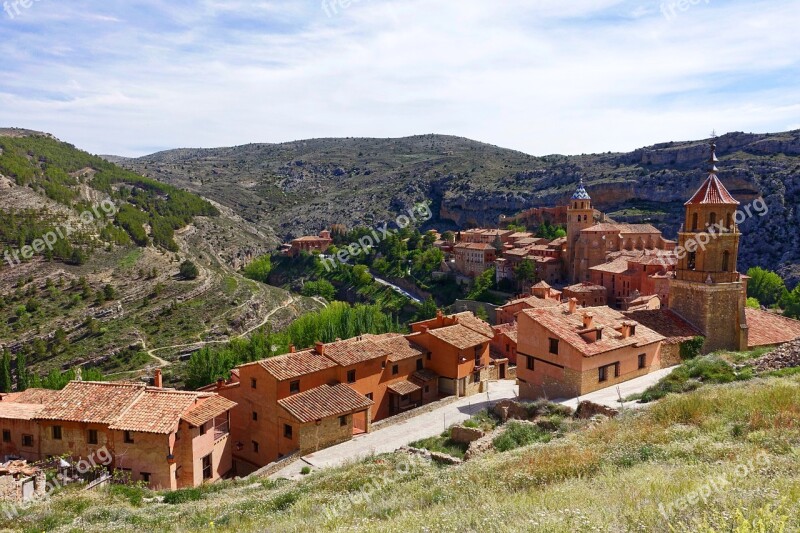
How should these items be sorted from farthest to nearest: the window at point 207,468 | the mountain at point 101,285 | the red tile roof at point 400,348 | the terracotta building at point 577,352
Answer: the mountain at point 101,285 → the red tile roof at point 400,348 → the terracotta building at point 577,352 → the window at point 207,468

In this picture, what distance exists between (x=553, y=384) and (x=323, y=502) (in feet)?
41.2

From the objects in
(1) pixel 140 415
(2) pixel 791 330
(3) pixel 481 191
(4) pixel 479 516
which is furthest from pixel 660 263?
(3) pixel 481 191

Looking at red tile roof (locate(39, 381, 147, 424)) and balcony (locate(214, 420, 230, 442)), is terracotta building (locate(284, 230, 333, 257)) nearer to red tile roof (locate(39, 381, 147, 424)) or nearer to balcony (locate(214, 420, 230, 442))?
balcony (locate(214, 420, 230, 442))

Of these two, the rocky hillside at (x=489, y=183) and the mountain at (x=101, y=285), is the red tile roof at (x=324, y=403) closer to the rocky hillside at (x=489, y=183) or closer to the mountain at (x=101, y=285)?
the mountain at (x=101, y=285)

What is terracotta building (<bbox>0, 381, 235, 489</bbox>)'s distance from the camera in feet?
60.2

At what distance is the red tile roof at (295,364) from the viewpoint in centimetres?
2242

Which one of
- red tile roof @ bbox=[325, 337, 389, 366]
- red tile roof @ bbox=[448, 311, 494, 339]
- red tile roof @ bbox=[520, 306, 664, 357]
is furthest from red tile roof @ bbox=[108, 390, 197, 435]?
red tile roof @ bbox=[448, 311, 494, 339]

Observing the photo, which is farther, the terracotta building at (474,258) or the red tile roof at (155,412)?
the terracotta building at (474,258)

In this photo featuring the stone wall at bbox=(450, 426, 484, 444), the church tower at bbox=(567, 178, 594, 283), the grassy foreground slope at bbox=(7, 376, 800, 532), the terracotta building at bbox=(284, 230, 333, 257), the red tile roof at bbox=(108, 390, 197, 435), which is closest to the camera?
the grassy foreground slope at bbox=(7, 376, 800, 532)

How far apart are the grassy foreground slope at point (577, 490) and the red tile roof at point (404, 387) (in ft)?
32.3

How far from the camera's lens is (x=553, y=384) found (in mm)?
21656

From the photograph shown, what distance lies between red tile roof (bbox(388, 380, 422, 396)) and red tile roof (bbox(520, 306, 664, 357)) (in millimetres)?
5957

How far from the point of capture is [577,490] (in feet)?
27.9

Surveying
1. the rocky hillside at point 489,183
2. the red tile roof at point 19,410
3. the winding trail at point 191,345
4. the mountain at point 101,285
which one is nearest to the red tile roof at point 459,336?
the red tile roof at point 19,410
